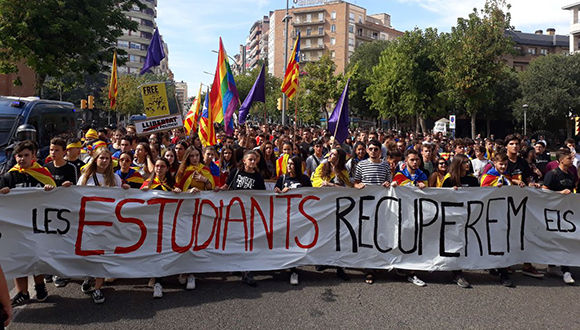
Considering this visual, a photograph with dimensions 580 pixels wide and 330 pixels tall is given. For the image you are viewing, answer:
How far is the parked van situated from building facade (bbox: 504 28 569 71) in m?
72.5

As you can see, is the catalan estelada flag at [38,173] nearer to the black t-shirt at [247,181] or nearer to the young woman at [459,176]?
the black t-shirt at [247,181]

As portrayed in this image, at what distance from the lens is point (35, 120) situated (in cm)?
1071

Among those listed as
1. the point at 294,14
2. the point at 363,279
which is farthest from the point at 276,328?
the point at 294,14

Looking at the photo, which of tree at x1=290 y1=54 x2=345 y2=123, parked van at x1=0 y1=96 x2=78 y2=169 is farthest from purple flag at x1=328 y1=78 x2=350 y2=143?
tree at x1=290 y1=54 x2=345 y2=123

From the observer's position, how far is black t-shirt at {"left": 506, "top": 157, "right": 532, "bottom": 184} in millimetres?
6961

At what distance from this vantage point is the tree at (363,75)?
50.9 metres

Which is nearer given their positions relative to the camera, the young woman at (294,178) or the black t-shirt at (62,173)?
the black t-shirt at (62,173)

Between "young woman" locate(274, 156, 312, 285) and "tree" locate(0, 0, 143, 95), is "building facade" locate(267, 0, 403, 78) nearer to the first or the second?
"tree" locate(0, 0, 143, 95)

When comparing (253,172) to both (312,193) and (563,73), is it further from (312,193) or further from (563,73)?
(563,73)

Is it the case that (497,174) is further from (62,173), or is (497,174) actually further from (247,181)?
(62,173)

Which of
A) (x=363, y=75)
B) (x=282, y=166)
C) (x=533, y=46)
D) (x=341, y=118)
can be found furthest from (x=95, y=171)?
(x=533, y=46)

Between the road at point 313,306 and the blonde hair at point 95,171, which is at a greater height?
the blonde hair at point 95,171

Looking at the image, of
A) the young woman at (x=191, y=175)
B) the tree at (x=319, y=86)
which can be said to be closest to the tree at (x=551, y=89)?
the tree at (x=319, y=86)

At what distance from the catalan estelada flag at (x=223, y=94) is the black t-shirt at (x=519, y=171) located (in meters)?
5.67
